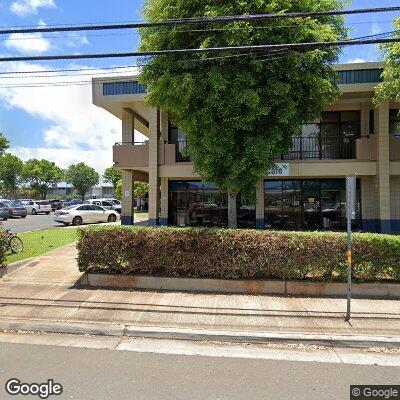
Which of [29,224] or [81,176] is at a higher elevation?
[81,176]

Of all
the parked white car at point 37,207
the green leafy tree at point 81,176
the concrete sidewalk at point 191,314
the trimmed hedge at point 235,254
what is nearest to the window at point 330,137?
the trimmed hedge at point 235,254

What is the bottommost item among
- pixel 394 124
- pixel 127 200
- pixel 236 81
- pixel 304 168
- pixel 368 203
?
pixel 368 203

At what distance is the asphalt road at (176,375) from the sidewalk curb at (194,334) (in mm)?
719

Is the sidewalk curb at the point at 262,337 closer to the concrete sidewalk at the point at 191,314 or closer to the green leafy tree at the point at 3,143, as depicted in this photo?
the concrete sidewalk at the point at 191,314

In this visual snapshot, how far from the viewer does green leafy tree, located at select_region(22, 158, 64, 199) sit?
6831 cm

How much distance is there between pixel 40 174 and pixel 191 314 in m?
69.1

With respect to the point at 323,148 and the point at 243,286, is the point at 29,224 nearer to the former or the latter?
the point at 323,148

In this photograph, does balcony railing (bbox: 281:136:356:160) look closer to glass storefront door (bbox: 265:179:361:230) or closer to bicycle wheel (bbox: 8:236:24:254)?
glass storefront door (bbox: 265:179:361:230)

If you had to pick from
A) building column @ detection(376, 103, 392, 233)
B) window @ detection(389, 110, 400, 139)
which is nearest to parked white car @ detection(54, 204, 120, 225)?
building column @ detection(376, 103, 392, 233)

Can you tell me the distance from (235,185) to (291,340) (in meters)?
5.40

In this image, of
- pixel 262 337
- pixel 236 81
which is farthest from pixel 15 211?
pixel 262 337

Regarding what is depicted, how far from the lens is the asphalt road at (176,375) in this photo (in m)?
4.05

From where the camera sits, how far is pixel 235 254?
8.31 m

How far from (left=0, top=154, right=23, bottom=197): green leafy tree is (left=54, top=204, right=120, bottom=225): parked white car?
42814 mm
